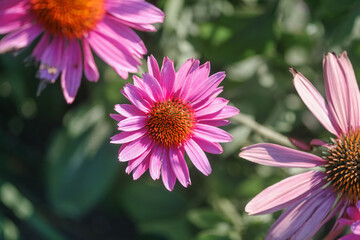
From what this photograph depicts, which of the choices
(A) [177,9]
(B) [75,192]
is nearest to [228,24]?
(A) [177,9]

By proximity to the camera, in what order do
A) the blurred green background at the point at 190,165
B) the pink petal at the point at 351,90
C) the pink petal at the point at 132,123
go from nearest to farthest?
1. the pink petal at the point at 132,123
2. the pink petal at the point at 351,90
3. the blurred green background at the point at 190,165

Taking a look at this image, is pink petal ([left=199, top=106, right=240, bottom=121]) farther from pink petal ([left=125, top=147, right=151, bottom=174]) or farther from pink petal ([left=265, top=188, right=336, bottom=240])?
pink petal ([left=265, top=188, right=336, bottom=240])

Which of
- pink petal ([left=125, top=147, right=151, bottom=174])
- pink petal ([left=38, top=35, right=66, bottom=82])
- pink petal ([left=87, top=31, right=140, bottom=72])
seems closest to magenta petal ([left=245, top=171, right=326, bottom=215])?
pink petal ([left=125, top=147, right=151, bottom=174])

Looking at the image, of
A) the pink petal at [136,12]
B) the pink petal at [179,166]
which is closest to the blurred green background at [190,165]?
the pink petal at [136,12]

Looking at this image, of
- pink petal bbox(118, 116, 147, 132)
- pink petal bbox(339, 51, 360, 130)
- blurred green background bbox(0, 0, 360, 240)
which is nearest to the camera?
pink petal bbox(118, 116, 147, 132)

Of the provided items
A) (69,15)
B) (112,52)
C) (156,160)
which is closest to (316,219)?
(156,160)

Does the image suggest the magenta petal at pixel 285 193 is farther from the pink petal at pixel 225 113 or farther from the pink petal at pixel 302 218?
the pink petal at pixel 225 113

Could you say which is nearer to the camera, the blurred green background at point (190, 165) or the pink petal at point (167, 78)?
the pink petal at point (167, 78)

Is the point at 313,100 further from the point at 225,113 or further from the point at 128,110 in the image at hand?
the point at 128,110
